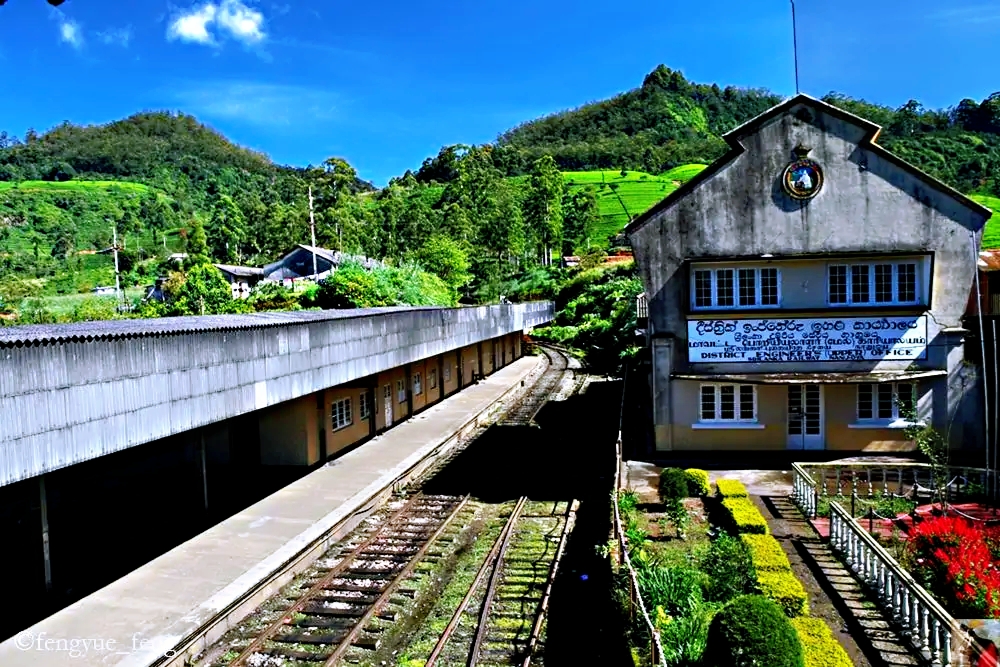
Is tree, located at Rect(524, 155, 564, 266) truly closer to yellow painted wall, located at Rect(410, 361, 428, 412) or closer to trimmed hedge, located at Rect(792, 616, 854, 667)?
yellow painted wall, located at Rect(410, 361, 428, 412)

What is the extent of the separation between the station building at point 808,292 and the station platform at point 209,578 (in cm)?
916

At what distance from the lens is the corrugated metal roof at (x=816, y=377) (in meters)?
19.5

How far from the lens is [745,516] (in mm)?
14672

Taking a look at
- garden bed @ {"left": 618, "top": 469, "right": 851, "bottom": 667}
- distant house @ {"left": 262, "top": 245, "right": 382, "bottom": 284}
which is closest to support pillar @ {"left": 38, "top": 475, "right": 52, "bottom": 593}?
garden bed @ {"left": 618, "top": 469, "right": 851, "bottom": 667}

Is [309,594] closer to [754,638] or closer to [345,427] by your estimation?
[754,638]

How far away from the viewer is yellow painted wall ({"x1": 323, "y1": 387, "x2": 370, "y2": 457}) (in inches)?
892

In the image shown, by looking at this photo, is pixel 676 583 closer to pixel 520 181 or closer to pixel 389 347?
pixel 389 347

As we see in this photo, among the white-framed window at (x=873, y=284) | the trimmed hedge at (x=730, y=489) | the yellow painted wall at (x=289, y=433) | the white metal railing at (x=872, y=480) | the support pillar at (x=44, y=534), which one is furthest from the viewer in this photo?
the yellow painted wall at (x=289, y=433)

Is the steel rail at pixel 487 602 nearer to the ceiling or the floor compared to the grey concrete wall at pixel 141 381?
nearer to the floor

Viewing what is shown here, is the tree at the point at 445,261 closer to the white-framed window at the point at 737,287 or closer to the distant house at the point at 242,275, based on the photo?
the distant house at the point at 242,275

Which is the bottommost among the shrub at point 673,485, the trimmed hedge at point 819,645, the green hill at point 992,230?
the trimmed hedge at point 819,645

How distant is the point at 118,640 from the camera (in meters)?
10.8

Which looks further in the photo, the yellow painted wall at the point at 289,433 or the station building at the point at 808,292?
the yellow painted wall at the point at 289,433

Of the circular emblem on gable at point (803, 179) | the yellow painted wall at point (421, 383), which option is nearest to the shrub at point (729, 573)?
the circular emblem on gable at point (803, 179)
